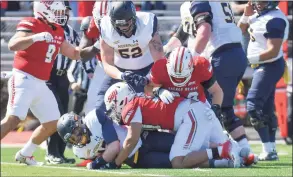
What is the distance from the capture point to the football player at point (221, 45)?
910cm

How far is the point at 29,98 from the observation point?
8.97 m

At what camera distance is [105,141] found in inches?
334

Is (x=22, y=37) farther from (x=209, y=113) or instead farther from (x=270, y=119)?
(x=270, y=119)

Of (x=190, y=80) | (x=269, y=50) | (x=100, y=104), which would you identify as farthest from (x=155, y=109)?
(x=269, y=50)

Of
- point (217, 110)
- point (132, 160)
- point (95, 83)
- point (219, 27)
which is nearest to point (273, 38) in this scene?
point (219, 27)

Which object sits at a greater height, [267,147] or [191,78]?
[191,78]

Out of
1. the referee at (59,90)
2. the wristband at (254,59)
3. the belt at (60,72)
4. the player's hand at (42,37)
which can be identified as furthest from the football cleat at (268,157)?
the player's hand at (42,37)

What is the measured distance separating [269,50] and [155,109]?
1798 mm

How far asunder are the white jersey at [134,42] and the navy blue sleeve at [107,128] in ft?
2.10

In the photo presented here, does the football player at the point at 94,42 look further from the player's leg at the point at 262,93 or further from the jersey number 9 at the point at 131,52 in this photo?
the player's leg at the point at 262,93

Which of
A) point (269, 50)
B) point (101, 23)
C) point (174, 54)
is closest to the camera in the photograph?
point (174, 54)

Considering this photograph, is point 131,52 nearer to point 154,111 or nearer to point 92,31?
point 154,111

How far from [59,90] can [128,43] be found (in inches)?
64.9

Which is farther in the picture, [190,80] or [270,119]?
[270,119]
